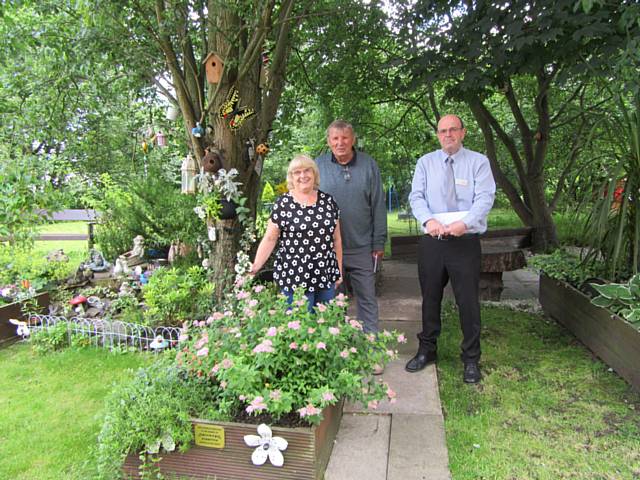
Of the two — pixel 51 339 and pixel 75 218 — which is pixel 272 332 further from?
pixel 75 218

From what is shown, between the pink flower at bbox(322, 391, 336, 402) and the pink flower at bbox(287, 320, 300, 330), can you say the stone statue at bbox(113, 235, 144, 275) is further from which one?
the pink flower at bbox(322, 391, 336, 402)

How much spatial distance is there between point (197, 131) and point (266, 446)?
2381 millimetres

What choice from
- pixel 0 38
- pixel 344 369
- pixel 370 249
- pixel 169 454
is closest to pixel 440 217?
pixel 370 249

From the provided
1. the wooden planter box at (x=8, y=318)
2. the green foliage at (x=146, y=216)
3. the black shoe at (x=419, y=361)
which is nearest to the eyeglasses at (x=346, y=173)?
the black shoe at (x=419, y=361)

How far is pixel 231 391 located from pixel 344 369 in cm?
46

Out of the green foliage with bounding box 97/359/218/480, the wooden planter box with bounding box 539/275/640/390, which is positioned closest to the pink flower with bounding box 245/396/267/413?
the green foliage with bounding box 97/359/218/480

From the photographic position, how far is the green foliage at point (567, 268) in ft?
11.8

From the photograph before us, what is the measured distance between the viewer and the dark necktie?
2.67m

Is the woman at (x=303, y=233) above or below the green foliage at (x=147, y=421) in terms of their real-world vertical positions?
above

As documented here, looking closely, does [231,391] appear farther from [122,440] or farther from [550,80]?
[550,80]

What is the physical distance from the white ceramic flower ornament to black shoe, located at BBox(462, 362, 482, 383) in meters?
1.38

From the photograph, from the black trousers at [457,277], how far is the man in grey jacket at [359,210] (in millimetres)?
309

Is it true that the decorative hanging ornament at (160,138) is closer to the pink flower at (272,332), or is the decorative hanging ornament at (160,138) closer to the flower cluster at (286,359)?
the flower cluster at (286,359)

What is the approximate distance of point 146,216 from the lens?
4781 millimetres
